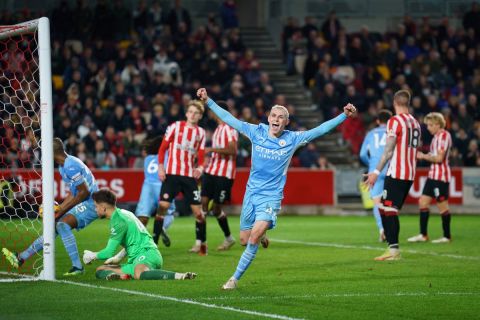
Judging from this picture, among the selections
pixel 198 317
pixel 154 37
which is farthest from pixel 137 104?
pixel 198 317

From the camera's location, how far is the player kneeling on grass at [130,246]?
11195 mm

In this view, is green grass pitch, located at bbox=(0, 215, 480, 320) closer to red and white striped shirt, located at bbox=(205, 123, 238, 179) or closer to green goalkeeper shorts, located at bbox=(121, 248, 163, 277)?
green goalkeeper shorts, located at bbox=(121, 248, 163, 277)

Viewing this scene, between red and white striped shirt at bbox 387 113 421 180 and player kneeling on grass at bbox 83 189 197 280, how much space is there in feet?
12.9

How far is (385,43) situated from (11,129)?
16731 millimetres

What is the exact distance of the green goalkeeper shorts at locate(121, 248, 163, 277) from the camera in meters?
11.5

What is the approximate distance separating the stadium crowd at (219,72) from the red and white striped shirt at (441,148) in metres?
9.01

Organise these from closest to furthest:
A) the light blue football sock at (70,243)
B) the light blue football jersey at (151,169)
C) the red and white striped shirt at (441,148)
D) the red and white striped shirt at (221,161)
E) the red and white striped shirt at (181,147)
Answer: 1. the light blue football sock at (70,243)
2. the red and white striped shirt at (181,147)
3. the red and white striped shirt at (221,161)
4. the light blue football jersey at (151,169)
5. the red and white striped shirt at (441,148)

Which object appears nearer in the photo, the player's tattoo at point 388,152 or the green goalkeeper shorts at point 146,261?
the green goalkeeper shorts at point 146,261

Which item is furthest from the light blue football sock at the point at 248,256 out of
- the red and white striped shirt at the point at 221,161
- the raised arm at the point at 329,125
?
the red and white striped shirt at the point at 221,161

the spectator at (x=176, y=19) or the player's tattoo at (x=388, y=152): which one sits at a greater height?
the spectator at (x=176, y=19)

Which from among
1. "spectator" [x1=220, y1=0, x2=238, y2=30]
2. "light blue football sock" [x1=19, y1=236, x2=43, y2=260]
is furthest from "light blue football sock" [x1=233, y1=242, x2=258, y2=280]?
"spectator" [x1=220, y1=0, x2=238, y2=30]

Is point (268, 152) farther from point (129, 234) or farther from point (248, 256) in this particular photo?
point (129, 234)

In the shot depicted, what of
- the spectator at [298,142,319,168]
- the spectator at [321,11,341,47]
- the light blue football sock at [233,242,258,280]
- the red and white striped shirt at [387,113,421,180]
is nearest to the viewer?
the light blue football sock at [233,242,258,280]

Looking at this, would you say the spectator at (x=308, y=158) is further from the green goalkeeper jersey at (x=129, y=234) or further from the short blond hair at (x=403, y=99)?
the green goalkeeper jersey at (x=129, y=234)
